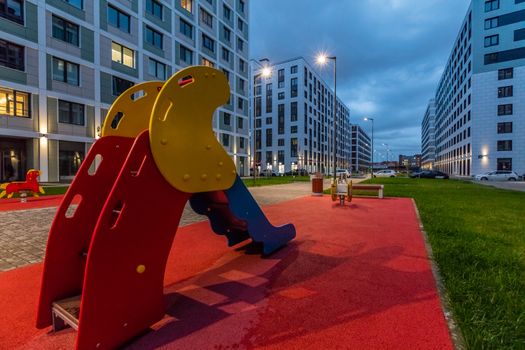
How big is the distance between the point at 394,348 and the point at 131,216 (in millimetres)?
2606

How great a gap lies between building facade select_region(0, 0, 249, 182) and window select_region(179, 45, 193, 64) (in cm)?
97

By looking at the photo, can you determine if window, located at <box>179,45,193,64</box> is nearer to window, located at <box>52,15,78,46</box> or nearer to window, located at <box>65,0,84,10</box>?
window, located at <box>65,0,84,10</box>

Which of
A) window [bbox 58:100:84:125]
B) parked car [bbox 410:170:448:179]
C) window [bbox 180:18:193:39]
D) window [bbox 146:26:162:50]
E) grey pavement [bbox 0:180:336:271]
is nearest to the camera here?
grey pavement [bbox 0:180:336:271]

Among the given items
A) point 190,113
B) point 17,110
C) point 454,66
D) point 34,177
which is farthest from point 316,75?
point 190,113

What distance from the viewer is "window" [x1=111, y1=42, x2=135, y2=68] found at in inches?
1028

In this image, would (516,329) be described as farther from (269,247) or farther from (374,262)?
(269,247)

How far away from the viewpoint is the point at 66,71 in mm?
22562

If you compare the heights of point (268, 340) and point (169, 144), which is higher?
point (169, 144)

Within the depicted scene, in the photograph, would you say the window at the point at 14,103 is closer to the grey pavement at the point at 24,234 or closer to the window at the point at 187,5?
the grey pavement at the point at 24,234

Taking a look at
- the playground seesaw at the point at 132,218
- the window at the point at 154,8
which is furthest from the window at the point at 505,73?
the playground seesaw at the point at 132,218

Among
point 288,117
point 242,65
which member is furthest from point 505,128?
point 242,65

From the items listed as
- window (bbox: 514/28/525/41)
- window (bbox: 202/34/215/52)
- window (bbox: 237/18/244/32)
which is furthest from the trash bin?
window (bbox: 514/28/525/41)

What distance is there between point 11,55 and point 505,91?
215 feet

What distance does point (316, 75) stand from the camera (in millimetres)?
84562
